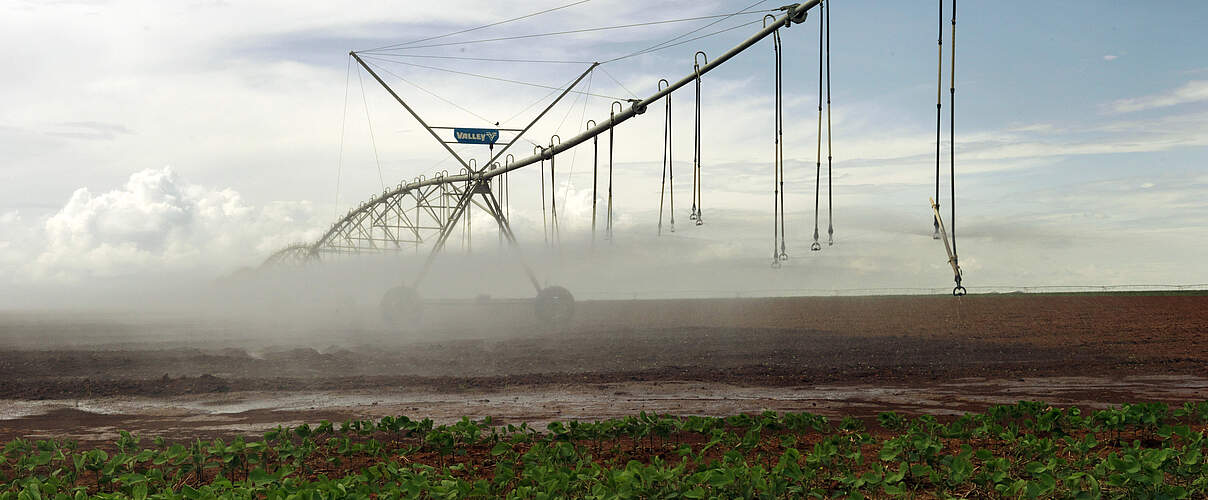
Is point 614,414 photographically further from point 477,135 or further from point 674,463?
point 477,135

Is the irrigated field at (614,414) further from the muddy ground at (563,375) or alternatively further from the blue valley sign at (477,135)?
the blue valley sign at (477,135)

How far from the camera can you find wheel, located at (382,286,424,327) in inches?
1341

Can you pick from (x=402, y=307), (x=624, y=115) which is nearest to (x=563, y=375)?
(x=624, y=115)

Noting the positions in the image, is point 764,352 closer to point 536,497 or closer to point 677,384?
point 677,384

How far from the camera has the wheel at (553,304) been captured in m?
31.9

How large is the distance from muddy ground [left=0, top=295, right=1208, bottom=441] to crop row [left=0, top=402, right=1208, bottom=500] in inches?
134

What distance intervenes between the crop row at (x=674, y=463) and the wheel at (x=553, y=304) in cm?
1987

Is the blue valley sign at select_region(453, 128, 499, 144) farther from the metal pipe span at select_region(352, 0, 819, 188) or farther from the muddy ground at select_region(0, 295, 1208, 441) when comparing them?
the muddy ground at select_region(0, 295, 1208, 441)

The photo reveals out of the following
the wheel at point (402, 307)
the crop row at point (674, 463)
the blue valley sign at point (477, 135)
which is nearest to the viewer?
the crop row at point (674, 463)

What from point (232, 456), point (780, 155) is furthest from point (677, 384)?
point (232, 456)

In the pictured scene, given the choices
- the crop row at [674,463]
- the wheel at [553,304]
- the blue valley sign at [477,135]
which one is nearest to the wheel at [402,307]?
the wheel at [553,304]

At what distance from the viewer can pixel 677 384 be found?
19250 millimetres

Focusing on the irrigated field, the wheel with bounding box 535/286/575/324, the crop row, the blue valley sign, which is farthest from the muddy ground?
the blue valley sign

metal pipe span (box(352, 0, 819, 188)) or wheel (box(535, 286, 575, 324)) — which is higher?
metal pipe span (box(352, 0, 819, 188))
